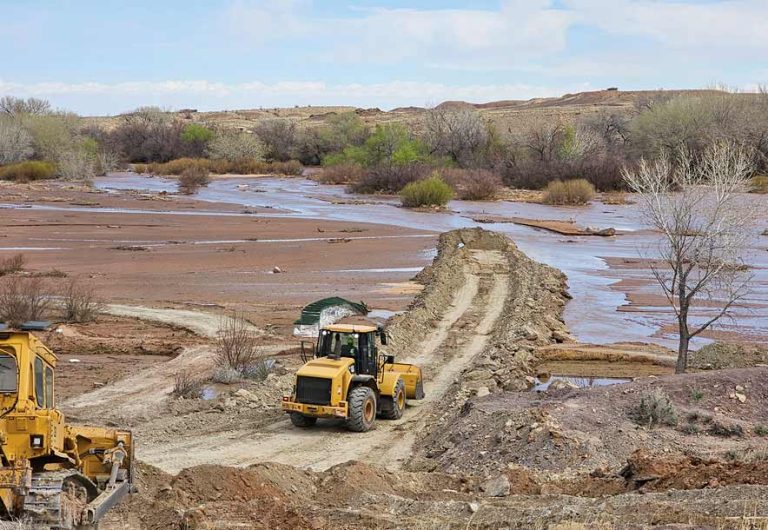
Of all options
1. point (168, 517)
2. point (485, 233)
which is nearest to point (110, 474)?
point (168, 517)

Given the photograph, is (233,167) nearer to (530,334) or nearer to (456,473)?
(530,334)

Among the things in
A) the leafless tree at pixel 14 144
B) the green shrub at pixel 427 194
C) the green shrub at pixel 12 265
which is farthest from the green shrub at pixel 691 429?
the leafless tree at pixel 14 144

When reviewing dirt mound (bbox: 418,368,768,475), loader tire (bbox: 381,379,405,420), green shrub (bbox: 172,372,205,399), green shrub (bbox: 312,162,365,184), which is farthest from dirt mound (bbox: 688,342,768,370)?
green shrub (bbox: 312,162,365,184)

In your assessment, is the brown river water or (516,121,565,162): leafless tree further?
(516,121,565,162): leafless tree

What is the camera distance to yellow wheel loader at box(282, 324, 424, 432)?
1817 cm

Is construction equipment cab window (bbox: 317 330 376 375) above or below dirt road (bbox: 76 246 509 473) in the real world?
above

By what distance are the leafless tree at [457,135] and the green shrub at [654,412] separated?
93589mm

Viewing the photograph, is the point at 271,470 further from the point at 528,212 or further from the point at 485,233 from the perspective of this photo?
the point at 528,212

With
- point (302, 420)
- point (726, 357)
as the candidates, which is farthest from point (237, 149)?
point (302, 420)

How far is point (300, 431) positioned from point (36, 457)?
883 cm

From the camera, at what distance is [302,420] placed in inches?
749

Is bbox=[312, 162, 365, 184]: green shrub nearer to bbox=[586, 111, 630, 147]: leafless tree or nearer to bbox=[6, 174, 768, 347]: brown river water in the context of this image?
bbox=[6, 174, 768, 347]: brown river water

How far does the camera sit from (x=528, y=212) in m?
76.6

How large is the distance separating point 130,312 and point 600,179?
6801 cm
